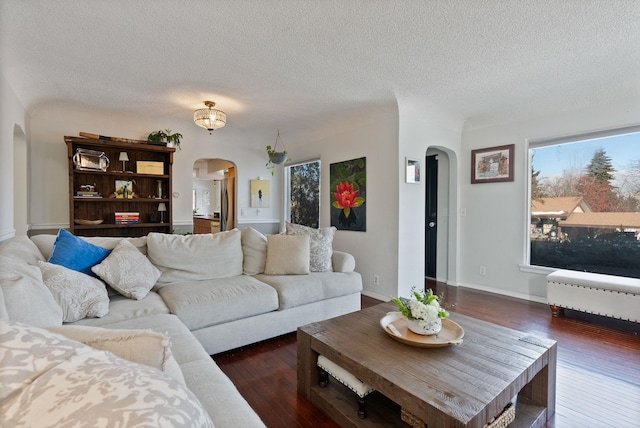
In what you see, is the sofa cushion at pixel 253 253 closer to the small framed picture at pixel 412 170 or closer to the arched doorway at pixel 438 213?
the small framed picture at pixel 412 170

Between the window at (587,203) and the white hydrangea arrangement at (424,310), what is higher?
the window at (587,203)

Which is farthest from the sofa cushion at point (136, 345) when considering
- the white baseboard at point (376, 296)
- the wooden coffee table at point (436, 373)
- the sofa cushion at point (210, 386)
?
the white baseboard at point (376, 296)

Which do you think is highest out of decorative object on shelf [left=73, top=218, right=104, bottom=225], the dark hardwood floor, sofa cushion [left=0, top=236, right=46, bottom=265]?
decorative object on shelf [left=73, top=218, right=104, bottom=225]

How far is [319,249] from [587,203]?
3.10 m

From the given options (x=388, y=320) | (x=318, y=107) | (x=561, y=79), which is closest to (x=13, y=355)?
(x=388, y=320)

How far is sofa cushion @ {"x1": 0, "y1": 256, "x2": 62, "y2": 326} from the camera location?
1.16 m

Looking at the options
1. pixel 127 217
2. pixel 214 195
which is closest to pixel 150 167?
pixel 127 217

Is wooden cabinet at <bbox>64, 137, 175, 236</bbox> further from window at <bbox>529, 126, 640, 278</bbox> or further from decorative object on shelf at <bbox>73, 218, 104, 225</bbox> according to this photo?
window at <bbox>529, 126, 640, 278</bbox>

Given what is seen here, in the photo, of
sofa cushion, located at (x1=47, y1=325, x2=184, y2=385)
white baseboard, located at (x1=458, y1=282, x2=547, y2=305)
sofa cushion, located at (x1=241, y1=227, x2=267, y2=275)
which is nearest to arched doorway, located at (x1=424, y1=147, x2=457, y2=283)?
white baseboard, located at (x1=458, y1=282, x2=547, y2=305)

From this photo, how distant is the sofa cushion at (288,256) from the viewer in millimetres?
2951

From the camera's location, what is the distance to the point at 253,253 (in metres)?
3.04

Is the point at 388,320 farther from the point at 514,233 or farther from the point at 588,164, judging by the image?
the point at 588,164

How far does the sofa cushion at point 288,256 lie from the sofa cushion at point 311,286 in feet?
0.26

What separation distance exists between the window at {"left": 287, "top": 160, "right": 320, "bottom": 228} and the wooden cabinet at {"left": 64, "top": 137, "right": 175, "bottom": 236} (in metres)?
2.01
